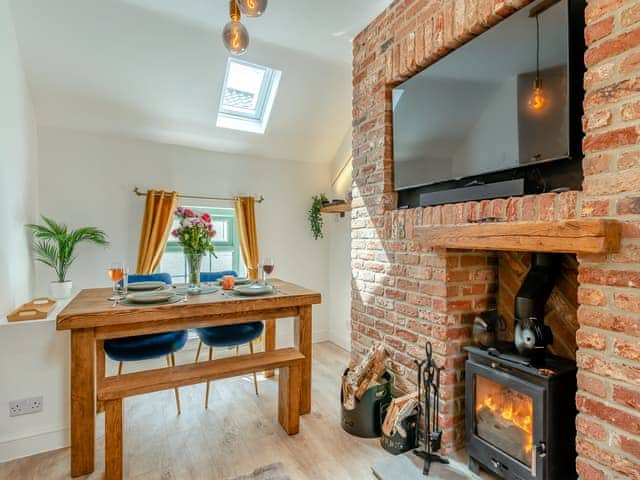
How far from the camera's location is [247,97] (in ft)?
12.1

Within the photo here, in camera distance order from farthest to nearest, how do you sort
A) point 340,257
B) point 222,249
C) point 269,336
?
1. point 340,257
2. point 222,249
3. point 269,336

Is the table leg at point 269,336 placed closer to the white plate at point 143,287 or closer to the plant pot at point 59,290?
the white plate at point 143,287

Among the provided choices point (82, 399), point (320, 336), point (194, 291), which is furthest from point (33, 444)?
point (320, 336)

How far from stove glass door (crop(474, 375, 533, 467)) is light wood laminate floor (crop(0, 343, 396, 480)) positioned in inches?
23.9

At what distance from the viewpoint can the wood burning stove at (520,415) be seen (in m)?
1.47

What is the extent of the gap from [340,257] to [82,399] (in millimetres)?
2844

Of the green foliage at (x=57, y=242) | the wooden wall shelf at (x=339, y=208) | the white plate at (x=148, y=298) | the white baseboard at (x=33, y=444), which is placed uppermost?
the wooden wall shelf at (x=339, y=208)

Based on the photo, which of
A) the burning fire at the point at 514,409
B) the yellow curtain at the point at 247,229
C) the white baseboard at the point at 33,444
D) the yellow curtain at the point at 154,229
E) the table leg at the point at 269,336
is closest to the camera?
the burning fire at the point at 514,409

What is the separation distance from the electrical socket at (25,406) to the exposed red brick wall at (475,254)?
2.06m

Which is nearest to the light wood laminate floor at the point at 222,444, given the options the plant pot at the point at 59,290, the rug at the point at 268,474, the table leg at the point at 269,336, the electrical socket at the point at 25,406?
the rug at the point at 268,474

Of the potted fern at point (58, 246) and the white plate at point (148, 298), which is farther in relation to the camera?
the potted fern at point (58, 246)

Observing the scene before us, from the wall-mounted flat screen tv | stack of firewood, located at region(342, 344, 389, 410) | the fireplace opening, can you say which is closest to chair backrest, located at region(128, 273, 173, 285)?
stack of firewood, located at region(342, 344, 389, 410)

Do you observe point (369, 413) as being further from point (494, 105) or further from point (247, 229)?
point (247, 229)

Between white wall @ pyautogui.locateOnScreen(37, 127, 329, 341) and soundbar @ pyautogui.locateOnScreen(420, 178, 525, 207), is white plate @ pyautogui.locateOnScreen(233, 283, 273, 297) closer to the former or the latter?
soundbar @ pyautogui.locateOnScreen(420, 178, 525, 207)
